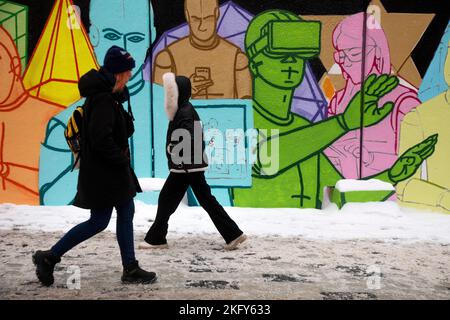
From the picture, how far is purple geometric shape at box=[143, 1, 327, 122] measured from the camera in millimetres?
6488

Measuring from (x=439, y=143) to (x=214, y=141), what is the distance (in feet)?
8.61

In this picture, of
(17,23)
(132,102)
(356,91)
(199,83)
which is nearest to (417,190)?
(356,91)

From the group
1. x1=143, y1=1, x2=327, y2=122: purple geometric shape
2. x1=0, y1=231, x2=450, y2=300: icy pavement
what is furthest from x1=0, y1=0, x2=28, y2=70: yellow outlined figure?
x1=0, y1=231, x2=450, y2=300: icy pavement

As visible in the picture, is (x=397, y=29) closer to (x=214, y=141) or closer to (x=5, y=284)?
(x=214, y=141)

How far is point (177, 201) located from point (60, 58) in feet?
8.92

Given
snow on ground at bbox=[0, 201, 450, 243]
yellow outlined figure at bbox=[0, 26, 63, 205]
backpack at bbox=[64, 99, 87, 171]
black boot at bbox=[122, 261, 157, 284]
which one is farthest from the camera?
yellow outlined figure at bbox=[0, 26, 63, 205]

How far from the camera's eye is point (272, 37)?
21.3 ft

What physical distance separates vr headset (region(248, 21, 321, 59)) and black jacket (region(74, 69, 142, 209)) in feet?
9.68

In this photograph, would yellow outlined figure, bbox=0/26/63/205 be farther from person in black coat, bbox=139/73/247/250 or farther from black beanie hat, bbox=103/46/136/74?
black beanie hat, bbox=103/46/136/74

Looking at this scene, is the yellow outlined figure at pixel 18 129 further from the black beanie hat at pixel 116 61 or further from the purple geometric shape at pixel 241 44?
the black beanie hat at pixel 116 61

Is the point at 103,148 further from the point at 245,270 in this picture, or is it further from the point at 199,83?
the point at 199,83

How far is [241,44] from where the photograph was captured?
6.52 m

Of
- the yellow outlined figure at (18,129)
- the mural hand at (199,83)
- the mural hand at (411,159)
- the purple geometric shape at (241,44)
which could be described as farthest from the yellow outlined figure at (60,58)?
the mural hand at (411,159)

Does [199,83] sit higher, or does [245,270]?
[199,83]
